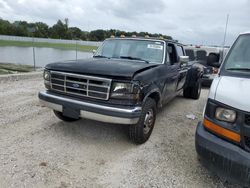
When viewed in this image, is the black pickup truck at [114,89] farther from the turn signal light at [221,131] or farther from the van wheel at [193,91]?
the van wheel at [193,91]

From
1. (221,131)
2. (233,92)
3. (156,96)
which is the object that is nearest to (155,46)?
(156,96)

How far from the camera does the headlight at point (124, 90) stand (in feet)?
11.3

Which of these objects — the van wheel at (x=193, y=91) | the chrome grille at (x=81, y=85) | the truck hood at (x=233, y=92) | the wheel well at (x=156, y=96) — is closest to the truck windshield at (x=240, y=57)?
the truck hood at (x=233, y=92)

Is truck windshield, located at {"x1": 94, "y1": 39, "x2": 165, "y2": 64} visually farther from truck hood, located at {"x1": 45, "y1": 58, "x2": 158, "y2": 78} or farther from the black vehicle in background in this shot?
the black vehicle in background

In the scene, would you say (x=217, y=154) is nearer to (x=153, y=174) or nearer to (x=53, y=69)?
(x=153, y=174)

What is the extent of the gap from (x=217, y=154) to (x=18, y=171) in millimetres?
2525

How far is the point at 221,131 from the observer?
2.64 meters

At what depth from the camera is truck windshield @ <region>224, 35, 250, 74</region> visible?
A: 10.9 feet

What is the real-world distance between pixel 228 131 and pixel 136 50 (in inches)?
112

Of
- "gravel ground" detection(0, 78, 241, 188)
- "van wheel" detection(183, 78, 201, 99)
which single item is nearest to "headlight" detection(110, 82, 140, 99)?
"gravel ground" detection(0, 78, 241, 188)

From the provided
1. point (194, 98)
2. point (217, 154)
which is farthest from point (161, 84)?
point (194, 98)

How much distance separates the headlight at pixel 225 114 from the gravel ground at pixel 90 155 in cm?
104

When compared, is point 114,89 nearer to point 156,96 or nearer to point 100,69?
point 100,69

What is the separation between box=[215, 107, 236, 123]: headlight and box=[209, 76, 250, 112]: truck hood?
3.3 inches
